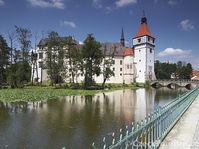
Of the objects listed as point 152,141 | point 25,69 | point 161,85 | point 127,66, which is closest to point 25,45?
point 25,69

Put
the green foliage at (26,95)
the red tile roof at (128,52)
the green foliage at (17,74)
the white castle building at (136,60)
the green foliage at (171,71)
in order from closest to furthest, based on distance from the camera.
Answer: the green foliage at (26,95) < the green foliage at (17,74) < the white castle building at (136,60) < the red tile roof at (128,52) < the green foliage at (171,71)

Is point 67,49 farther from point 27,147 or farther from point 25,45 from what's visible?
point 27,147

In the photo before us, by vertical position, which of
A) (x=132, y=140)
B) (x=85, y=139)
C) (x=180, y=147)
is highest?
(x=132, y=140)

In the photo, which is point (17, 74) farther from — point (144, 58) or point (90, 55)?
point (144, 58)

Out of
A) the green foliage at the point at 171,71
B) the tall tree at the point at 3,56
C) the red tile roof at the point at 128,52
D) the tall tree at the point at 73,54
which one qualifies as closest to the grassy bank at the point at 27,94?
the tall tree at the point at 73,54

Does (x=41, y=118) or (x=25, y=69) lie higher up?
(x=25, y=69)

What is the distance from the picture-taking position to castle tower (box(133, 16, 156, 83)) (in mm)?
83812

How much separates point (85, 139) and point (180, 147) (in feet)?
20.3

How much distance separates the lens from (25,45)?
57.2 m

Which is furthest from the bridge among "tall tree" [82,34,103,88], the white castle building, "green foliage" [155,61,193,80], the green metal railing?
the green metal railing

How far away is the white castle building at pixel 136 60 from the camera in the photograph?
84062 millimetres

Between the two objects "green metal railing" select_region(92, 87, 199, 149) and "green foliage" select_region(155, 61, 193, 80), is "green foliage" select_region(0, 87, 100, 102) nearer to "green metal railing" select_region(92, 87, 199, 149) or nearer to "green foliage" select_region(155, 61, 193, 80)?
"green metal railing" select_region(92, 87, 199, 149)

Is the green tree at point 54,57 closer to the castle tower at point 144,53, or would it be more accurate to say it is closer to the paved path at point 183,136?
the castle tower at point 144,53

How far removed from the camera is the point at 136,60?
86.6 meters
